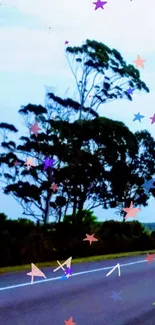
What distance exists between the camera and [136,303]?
339 inches

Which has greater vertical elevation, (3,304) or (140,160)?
(140,160)

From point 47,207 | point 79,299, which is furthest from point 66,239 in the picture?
point 79,299

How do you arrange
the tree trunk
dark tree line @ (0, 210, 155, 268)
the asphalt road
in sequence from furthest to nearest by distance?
the tree trunk < dark tree line @ (0, 210, 155, 268) < the asphalt road

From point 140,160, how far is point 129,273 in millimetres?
2586

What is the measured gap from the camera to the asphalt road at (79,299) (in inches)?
287

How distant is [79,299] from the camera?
8766 millimetres

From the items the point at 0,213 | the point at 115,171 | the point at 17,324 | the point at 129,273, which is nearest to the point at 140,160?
the point at 115,171

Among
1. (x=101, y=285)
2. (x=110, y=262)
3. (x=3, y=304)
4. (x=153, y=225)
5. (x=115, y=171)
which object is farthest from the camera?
(x=110, y=262)

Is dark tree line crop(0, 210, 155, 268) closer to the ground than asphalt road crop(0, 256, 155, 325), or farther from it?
farther from it

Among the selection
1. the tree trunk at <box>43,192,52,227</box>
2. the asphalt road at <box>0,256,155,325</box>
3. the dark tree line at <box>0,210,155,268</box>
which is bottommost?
the asphalt road at <box>0,256,155,325</box>

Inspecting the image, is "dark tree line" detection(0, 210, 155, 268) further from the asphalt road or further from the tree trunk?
the asphalt road

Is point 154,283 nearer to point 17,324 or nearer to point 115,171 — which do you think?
point 115,171

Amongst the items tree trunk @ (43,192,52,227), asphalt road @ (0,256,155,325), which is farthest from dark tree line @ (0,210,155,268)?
asphalt road @ (0,256,155,325)

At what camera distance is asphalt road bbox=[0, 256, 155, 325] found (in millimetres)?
7281
